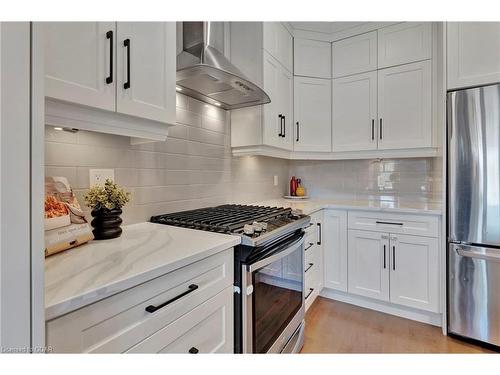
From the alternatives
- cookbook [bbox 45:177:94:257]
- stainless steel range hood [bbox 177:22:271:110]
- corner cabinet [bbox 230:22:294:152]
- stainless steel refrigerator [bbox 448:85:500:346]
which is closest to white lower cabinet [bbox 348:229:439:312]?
stainless steel refrigerator [bbox 448:85:500:346]

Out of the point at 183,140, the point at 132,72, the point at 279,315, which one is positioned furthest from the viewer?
the point at 183,140

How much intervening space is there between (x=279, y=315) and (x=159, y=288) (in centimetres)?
88

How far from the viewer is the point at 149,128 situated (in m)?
1.15

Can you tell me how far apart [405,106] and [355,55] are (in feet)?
2.25

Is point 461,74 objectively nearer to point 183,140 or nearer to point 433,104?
point 433,104

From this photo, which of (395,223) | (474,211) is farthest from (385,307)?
(474,211)

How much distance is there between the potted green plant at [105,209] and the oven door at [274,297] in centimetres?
60

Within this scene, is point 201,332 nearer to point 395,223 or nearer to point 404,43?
point 395,223

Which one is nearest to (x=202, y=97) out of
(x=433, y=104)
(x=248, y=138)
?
(x=248, y=138)

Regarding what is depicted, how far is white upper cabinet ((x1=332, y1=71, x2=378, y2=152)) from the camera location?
2379mm

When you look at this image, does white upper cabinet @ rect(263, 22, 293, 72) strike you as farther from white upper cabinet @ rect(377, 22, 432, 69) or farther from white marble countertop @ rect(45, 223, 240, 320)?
white marble countertop @ rect(45, 223, 240, 320)

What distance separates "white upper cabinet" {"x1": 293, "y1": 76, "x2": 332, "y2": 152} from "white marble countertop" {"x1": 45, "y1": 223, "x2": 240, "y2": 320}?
170 cm

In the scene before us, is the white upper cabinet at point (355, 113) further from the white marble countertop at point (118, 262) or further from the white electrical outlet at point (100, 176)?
the white electrical outlet at point (100, 176)

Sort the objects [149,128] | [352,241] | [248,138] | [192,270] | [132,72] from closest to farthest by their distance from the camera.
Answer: [192,270] < [132,72] < [149,128] < [248,138] < [352,241]
